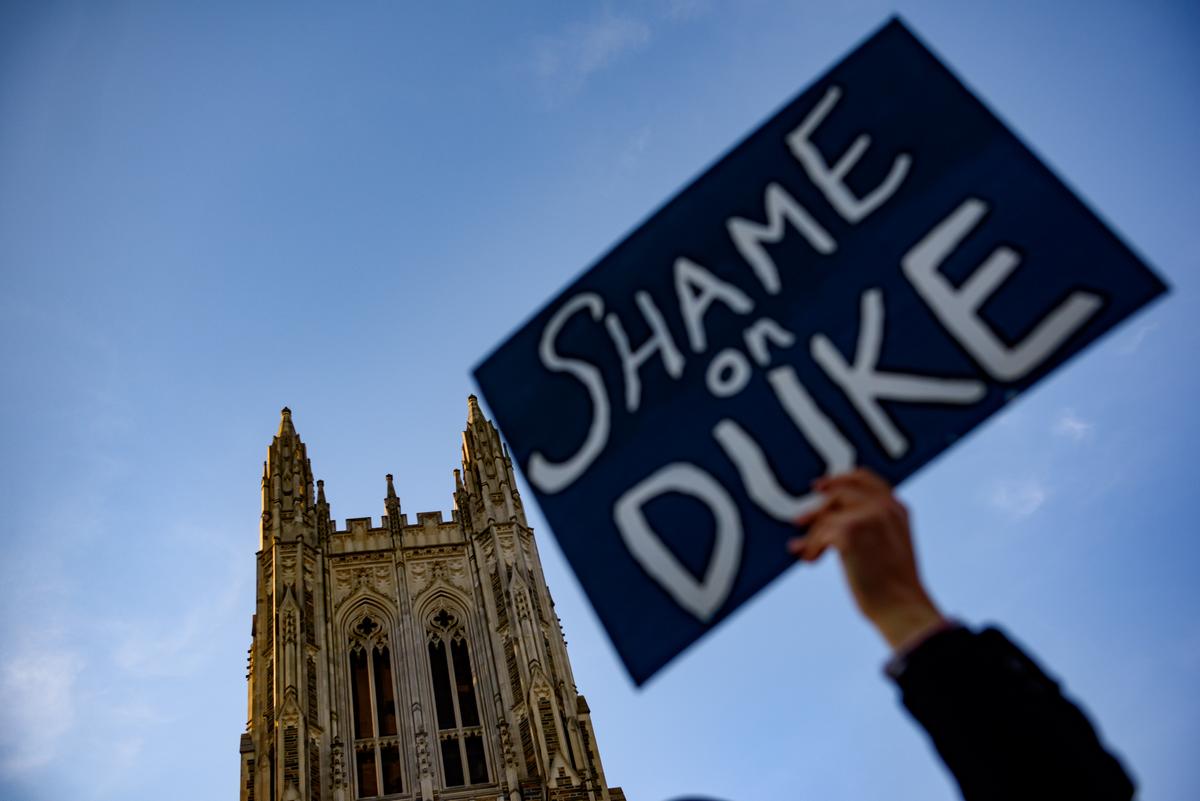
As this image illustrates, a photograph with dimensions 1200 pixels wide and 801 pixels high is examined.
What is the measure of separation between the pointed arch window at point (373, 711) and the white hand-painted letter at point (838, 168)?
2628 centimetres

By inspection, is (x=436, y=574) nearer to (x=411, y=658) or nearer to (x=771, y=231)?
(x=411, y=658)

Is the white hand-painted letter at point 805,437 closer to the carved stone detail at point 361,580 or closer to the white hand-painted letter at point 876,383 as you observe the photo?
the white hand-painted letter at point 876,383

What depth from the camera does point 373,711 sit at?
2917 cm

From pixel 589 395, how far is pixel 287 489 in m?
31.8

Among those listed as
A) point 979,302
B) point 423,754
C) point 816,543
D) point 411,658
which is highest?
point 411,658

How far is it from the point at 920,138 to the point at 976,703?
2191 mm

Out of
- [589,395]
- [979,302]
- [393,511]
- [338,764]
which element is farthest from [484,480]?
[979,302]

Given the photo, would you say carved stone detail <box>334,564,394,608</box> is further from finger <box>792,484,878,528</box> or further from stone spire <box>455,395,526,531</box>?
finger <box>792,484,878,528</box>

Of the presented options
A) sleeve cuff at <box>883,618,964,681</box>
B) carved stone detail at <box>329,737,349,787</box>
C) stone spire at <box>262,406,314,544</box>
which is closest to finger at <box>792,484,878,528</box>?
sleeve cuff at <box>883,618,964,681</box>

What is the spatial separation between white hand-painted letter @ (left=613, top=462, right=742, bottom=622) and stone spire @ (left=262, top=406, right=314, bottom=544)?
30.1m

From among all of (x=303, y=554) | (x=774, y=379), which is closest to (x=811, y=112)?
(x=774, y=379)

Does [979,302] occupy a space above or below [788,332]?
below

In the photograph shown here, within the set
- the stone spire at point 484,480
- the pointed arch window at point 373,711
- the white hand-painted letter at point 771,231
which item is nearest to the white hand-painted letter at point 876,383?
the white hand-painted letter at point 771,231

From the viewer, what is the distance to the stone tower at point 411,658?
26.5 metres
